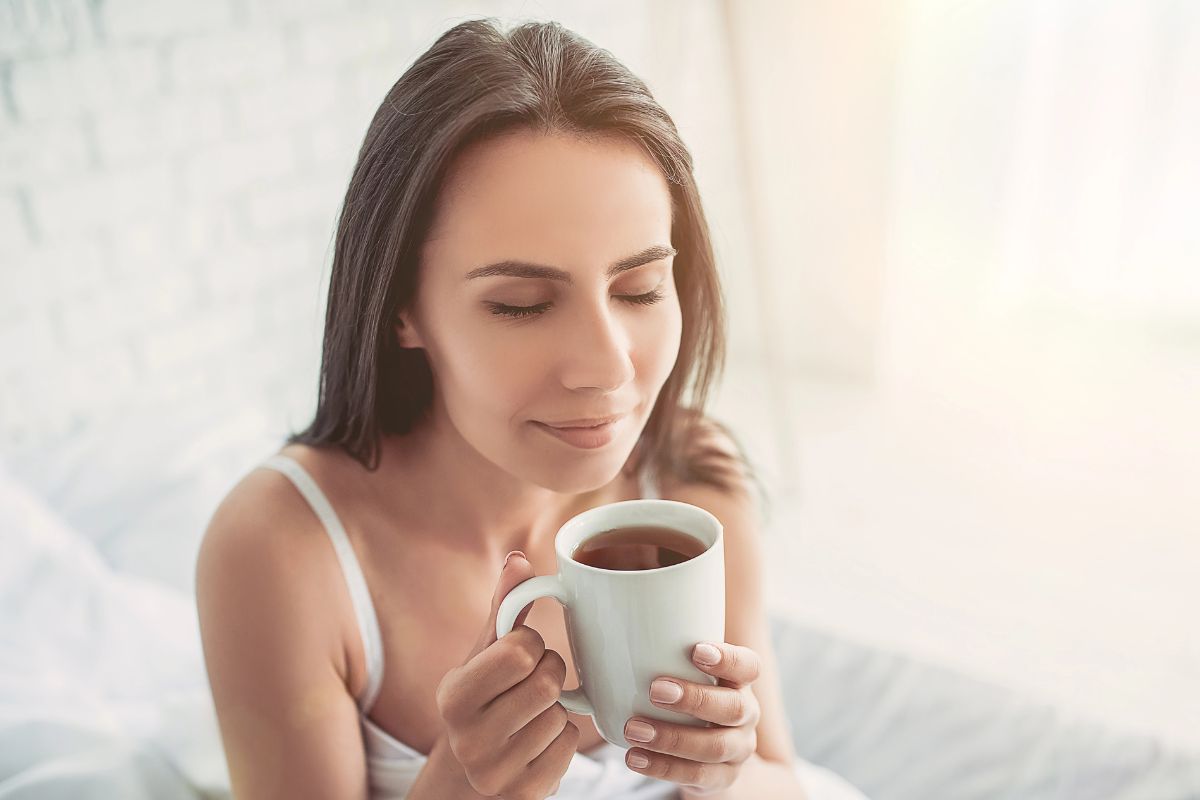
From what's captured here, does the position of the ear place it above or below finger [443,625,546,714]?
above

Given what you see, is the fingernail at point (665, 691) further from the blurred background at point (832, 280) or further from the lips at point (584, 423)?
the blurred background at point (832, 280)

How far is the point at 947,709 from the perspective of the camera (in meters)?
1.07

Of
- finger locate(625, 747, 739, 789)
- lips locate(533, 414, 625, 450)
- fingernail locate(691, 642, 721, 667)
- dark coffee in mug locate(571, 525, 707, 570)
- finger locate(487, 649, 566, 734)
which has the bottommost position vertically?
finger locate(625, 747, 739, 789)

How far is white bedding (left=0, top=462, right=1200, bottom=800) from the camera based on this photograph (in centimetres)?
79

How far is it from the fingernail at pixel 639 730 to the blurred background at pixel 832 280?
43 centimetres

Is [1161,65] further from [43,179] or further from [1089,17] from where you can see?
[43,179]

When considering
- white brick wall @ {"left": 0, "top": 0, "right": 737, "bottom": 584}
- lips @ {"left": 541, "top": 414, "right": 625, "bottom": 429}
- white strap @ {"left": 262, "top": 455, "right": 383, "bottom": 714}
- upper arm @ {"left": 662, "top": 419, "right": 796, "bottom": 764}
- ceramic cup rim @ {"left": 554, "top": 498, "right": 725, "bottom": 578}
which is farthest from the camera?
white brick wall @ {"left": 0, "top": 0, "right": 737, "bottom": 584}

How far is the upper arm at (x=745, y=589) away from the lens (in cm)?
81

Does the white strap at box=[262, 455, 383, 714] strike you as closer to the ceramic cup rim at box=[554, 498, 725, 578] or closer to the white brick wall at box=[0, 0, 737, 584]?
the ceramic cup rim at box=[554, 498, 725, 578]

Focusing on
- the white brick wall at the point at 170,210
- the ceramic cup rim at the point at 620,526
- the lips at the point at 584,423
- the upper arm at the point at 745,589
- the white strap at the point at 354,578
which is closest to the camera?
the ceramic cup rim at the point at 620,526

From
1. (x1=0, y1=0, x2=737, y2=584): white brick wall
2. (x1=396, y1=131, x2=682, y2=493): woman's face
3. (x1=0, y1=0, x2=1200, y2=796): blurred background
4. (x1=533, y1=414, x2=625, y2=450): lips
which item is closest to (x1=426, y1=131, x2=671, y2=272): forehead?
(x1=396, y1=131, x2=682, y2=493): woman's face

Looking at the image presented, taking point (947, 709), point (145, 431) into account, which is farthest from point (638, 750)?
point (145, 431)

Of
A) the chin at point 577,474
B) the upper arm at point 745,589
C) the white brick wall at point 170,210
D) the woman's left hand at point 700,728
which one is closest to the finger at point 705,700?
the woman's left hand at point 700,728

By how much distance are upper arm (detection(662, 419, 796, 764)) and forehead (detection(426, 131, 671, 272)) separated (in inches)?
13.0
